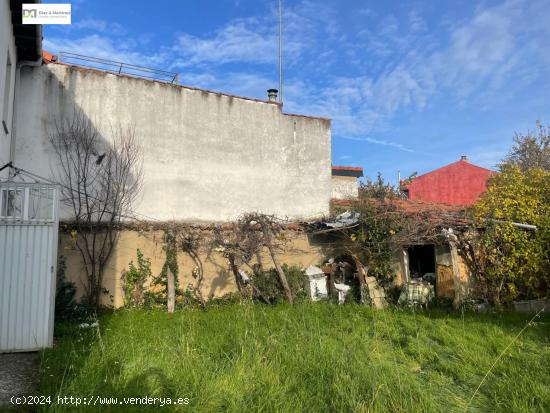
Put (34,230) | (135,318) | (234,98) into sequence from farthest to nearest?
(234,98)
(135,318)
(34,230)

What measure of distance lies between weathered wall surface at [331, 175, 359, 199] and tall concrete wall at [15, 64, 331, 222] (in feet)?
6.11

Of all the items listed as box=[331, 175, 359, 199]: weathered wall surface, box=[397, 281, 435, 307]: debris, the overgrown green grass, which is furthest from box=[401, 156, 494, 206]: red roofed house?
the overgrown green grass

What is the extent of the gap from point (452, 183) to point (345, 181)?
11.7 m

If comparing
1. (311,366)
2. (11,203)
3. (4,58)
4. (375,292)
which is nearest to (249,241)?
(375,292)

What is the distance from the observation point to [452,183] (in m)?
25.6

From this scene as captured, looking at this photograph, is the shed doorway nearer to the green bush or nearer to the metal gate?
the green bush

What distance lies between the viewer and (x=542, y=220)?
9352 mm

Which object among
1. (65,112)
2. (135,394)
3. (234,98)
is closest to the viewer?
(135,394)

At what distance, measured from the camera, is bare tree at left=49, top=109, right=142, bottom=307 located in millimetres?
10656

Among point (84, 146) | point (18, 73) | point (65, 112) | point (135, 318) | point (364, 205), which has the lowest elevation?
point (135, 318)

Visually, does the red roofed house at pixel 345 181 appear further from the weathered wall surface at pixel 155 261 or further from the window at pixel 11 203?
the window at pixel 11 203

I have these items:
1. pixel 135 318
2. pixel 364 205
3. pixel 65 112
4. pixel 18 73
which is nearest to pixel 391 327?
pixel 364 205

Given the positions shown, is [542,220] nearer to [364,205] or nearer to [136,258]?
[364,205]

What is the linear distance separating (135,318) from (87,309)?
1528mm
